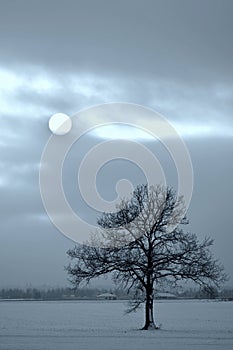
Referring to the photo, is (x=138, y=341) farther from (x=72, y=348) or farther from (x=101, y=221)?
(x=101, y=221)

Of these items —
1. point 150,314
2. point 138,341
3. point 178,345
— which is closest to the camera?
point 178,345

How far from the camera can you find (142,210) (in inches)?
1479

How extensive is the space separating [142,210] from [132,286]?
5.36 meters

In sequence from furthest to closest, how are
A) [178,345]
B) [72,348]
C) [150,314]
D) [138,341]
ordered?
[150,314], [138,341], [178,345], [72,348]

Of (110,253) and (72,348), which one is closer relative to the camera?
(72,348)

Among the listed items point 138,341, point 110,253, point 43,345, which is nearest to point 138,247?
point 110,253

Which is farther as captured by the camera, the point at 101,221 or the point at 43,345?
the point at 101,221

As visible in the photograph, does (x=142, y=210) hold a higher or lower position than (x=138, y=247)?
higher

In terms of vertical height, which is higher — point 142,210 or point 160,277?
point 142,210

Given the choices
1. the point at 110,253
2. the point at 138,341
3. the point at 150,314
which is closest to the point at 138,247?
the point at 110,253

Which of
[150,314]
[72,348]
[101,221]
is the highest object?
Answer: [101,221]

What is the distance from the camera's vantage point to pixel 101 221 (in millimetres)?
38156

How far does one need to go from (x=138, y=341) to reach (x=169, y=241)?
430 inches

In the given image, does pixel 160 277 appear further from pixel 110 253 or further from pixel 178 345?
pixel 178 345
